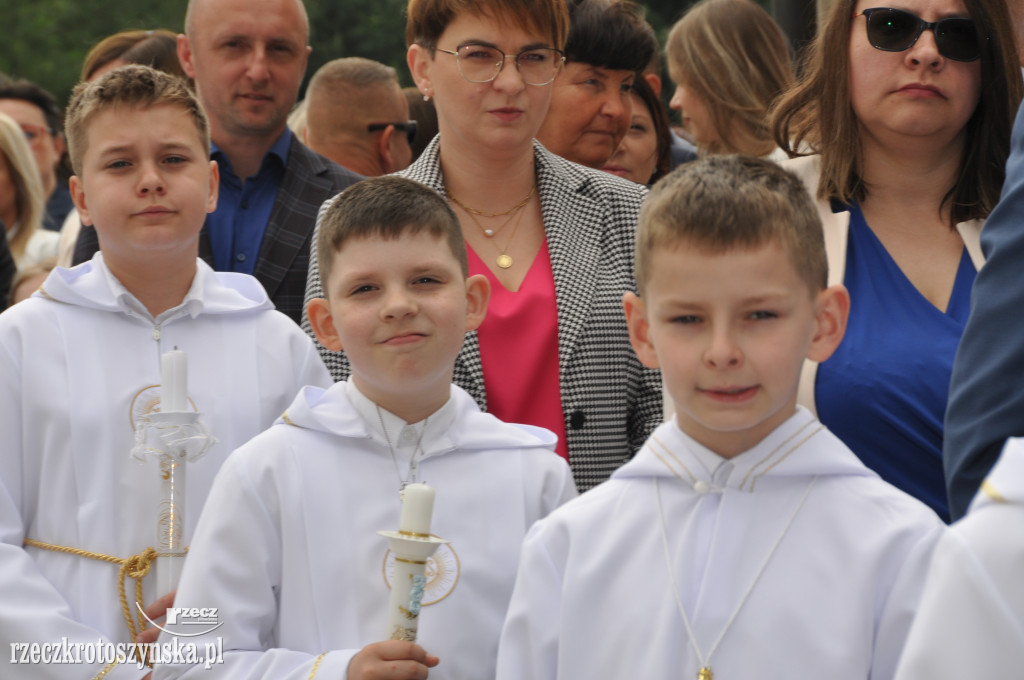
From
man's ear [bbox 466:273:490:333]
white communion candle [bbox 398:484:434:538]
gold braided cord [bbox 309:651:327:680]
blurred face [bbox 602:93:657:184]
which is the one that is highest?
blurred face [bbox 602:93:657:184]

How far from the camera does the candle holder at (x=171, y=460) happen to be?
3.21 metres

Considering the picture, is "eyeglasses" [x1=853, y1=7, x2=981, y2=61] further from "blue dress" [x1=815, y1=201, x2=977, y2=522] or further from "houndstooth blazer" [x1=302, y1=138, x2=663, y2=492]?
"houndstooth blazer" [x1=302, y1=138, x2=663, y2=492]

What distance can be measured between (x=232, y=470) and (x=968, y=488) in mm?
1615

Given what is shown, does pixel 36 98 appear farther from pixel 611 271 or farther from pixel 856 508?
pixel 856 508

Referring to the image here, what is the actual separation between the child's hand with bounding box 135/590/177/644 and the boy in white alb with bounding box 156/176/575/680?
28cm

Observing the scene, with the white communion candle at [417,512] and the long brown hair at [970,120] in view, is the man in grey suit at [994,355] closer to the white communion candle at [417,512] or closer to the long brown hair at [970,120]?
the white communion candle at [417,512]

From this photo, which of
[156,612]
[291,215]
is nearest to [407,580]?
[156,612]

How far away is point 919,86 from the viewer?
136 inches

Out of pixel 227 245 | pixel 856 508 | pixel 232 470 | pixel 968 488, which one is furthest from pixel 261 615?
pixel 227 245

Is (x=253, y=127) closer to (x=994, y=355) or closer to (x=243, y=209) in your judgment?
(x=243, y=209)

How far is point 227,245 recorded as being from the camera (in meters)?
4.80

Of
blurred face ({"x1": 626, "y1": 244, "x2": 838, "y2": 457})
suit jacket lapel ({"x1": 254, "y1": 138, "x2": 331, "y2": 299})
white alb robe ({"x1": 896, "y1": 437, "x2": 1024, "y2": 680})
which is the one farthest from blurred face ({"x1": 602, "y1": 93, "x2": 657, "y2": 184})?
white alb robe ({"x1": 896, "y1": 437, "x2": 1024, "y2": 680})

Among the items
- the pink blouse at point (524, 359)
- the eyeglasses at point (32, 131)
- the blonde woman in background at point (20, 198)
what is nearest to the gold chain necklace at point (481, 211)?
the pink blouse at point (524, 359)

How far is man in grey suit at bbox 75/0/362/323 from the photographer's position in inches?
190
